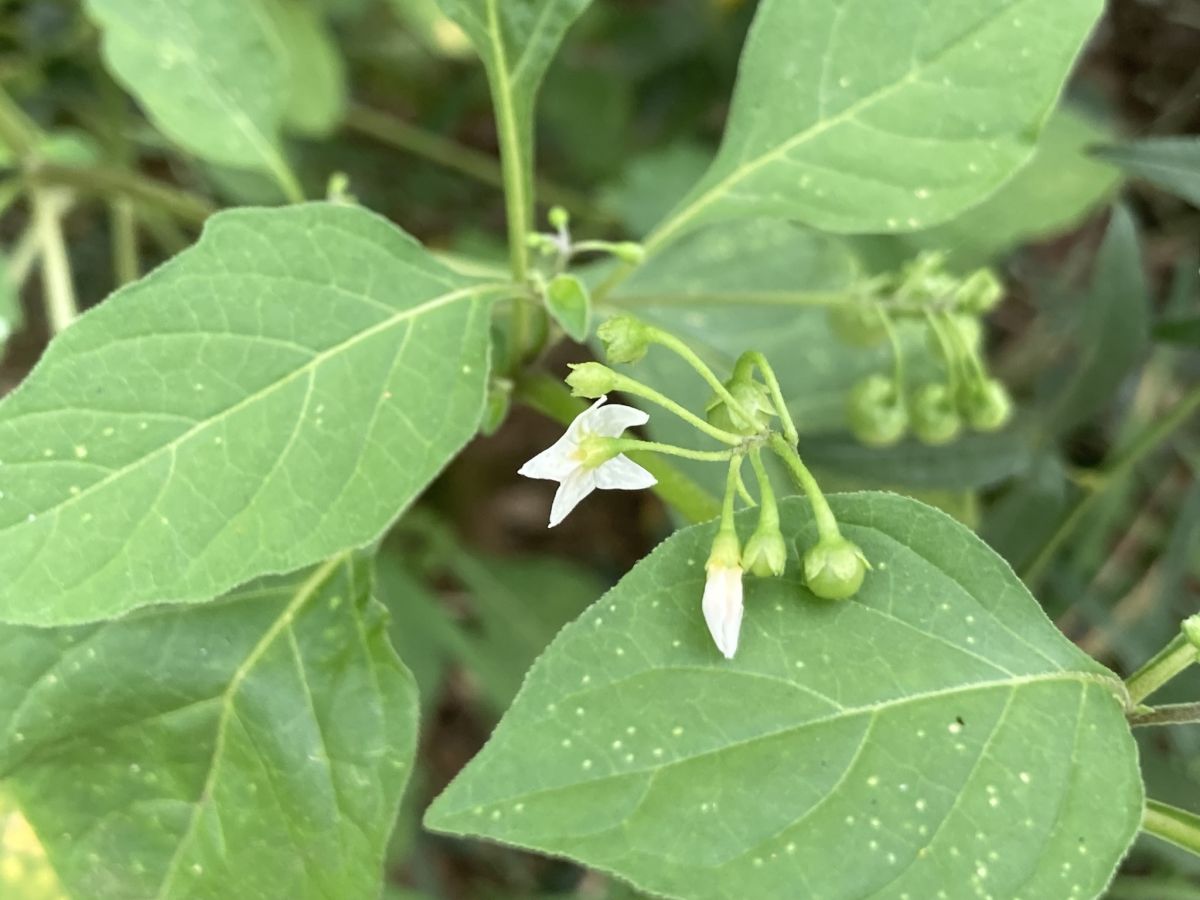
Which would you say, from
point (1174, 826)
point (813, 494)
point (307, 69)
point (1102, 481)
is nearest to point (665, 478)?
point (813, 494)

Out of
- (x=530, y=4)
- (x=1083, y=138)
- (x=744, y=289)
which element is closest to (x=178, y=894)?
(x=530, y=4)

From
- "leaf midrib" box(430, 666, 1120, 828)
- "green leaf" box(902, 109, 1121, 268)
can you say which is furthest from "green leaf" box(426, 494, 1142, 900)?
"green leaf" box(902, 109, 1121, 268)

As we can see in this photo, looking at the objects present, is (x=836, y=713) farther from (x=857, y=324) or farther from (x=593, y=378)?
(x=857, y=324)

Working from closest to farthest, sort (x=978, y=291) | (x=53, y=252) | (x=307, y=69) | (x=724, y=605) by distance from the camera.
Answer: (x=724, y=605), (x=978, y=291), (x=53, y=252), (x=307, y=69)

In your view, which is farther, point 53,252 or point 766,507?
point 53,252

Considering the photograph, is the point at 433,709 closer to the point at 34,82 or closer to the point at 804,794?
the point at 34,82

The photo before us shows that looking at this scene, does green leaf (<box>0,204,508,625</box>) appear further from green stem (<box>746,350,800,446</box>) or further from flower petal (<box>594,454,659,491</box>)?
green stem (<box>746,350,800,446</box>)
